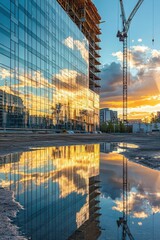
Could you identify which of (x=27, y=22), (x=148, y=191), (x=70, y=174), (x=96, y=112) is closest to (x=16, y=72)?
(x=27, y=22)

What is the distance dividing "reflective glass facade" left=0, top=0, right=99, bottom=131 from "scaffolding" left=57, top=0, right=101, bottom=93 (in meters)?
10.1

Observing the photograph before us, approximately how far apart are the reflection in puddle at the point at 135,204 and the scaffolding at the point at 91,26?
254ft

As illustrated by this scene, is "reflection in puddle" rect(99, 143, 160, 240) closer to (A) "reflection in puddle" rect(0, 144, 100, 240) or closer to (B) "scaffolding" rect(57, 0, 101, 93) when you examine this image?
(A) "reflection in puddle" rect(0, 144, 100, 240)

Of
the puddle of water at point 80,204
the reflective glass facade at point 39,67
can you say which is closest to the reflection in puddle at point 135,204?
the puddle of water at point 80,204

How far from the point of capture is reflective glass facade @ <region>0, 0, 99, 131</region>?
127 ft

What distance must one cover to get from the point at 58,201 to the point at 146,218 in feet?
5.67

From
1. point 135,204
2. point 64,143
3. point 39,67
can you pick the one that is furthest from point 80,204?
point 39,67

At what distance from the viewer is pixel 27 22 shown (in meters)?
45.0

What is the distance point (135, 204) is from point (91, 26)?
105 meters

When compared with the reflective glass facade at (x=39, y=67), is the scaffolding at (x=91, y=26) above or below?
above

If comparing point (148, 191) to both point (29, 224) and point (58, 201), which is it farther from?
point (29, 224)

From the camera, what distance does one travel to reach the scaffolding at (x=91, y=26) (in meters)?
86.0

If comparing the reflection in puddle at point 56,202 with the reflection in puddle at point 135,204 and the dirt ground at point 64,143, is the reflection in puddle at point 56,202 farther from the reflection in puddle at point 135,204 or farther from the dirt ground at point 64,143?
the dirt ground at point 64,143

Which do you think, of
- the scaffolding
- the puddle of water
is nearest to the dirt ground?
the puddle of water
